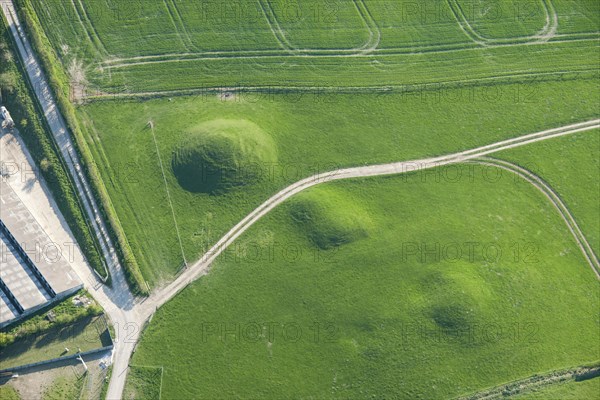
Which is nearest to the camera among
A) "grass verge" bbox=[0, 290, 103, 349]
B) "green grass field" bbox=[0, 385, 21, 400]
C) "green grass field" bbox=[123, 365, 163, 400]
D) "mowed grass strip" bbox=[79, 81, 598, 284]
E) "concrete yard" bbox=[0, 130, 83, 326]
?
"green grass field" bbox=[0, 385, 21, 400]

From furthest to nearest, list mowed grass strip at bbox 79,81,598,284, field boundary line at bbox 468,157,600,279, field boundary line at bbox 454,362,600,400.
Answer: field boundary line at bbox 468,157,600,279, mowed grass strip at bbox 79,81,598,284, field boundary line at bbox 454,362,600,400

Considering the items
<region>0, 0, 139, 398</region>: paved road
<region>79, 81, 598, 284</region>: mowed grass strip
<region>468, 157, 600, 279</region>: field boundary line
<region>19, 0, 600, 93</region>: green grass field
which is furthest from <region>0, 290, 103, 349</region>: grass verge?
<region>468, 157, 600, 279</region>: field boundary line

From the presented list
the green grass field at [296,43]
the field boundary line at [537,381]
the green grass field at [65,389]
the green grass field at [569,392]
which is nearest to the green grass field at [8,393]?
the green grass field at [65,389]

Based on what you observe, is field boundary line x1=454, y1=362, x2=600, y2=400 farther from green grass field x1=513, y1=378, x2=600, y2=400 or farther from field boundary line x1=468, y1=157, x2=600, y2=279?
field boundary line x1=468, y1=157, x2=600, y2=279

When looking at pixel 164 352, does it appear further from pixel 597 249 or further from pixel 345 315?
pixel 597 249

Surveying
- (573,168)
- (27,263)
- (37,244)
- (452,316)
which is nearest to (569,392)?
(452,316)

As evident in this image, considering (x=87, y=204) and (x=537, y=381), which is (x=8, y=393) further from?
(x=537, y=381)

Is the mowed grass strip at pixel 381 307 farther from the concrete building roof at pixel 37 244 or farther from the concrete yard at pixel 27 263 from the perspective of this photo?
the concrete yard at pixel 27 263

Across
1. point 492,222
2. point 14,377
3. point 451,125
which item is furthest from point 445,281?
point 14,377

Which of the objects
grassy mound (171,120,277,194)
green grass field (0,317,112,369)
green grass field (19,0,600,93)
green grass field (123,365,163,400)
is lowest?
green grass field (123,365,163,400)
